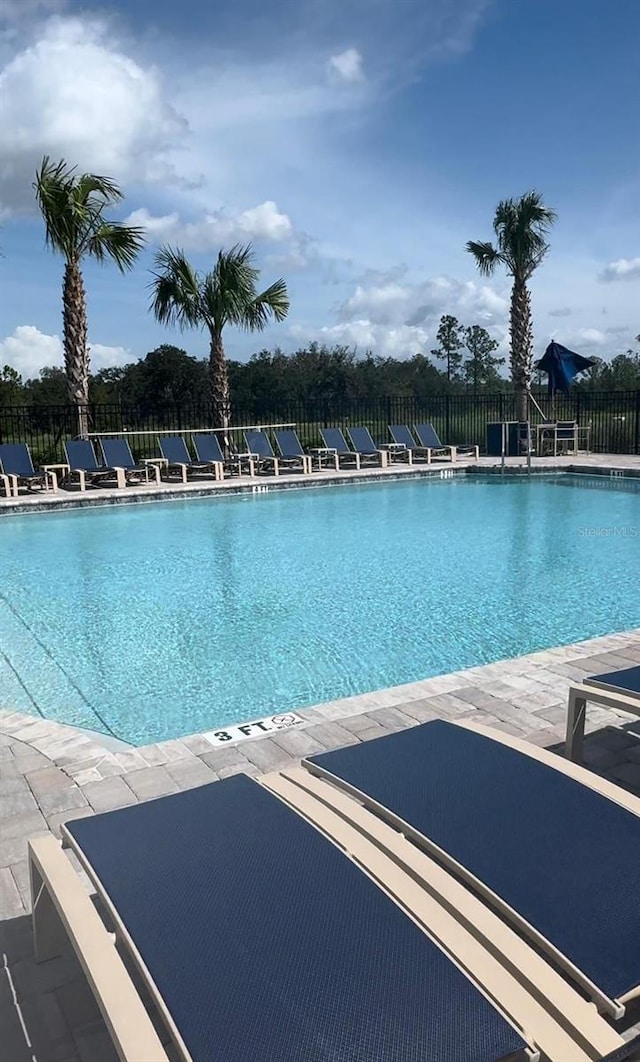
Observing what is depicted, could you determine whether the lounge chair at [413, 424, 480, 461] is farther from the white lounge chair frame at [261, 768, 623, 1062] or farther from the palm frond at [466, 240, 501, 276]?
the white lounge chair frame at [261, 768, 623, 1062]

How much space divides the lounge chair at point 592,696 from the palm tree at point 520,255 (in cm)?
1726

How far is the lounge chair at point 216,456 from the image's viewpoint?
1560 centimetres

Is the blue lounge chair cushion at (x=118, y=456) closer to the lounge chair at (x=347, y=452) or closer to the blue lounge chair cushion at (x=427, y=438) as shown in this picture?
the lounge chair at (x=347, y=452)

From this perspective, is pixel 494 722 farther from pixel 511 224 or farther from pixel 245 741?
pixel 511 224

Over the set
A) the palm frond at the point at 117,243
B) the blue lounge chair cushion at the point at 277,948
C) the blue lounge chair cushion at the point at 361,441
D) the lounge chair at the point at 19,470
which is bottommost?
the blue lounge chair cushion at the point at 277,948

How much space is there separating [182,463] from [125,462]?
1.11 meters

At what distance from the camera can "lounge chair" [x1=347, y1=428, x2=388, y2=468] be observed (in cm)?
1709

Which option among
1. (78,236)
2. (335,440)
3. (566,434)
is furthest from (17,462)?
(566,434)

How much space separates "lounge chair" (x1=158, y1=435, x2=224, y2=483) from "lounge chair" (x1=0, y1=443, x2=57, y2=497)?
7.50 feet

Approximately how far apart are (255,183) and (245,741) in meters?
12.0

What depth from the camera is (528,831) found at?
75.0 inches

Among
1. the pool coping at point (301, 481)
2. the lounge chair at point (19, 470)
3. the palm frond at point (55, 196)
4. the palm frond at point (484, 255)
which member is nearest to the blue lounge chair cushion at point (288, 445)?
the pool coping at point (301, 481)

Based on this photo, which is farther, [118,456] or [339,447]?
[339,447]

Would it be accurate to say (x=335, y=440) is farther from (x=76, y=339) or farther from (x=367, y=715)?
(x=367, y=715)
